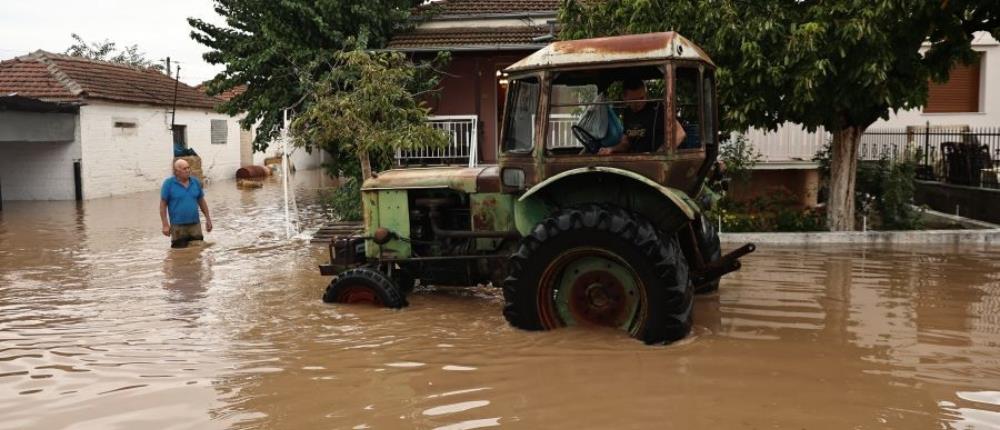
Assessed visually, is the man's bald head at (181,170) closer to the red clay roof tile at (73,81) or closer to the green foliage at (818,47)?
the green foliage at (818,47)

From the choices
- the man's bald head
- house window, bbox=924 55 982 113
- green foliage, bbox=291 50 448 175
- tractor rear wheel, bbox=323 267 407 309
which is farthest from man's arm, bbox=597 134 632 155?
house window, bbox=924 55 982 113

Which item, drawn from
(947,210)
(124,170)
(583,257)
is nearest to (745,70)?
(583,257)

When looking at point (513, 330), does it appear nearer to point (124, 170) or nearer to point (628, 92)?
point (628, 92)

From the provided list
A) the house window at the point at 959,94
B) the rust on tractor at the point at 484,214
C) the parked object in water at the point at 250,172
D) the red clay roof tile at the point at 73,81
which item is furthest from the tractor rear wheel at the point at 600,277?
the parked object in water at the point at 250,172

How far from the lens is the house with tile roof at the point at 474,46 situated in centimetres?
1623

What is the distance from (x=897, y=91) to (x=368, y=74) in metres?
7.07

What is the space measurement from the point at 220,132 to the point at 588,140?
2631cm

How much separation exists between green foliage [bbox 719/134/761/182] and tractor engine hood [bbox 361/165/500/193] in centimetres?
624

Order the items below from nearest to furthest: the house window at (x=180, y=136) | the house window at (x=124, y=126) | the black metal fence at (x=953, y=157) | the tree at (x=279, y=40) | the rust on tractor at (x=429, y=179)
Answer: the rust on tractor at (x=429, y=179) < the black metal fence at (x=953, y=157) < the tree at (x=279, y=40) < the house window at (x=124, y=126) < the house window at (x=180, y=136)

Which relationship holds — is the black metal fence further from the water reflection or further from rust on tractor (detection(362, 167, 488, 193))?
the water reflection

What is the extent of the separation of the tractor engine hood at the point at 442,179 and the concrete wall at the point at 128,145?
16784mm

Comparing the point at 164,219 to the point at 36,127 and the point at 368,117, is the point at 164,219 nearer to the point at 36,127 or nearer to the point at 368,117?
the point at 368,117

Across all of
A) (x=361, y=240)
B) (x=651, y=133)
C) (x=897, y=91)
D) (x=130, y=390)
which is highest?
(x=897, y=91)

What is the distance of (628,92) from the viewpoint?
631 cm
